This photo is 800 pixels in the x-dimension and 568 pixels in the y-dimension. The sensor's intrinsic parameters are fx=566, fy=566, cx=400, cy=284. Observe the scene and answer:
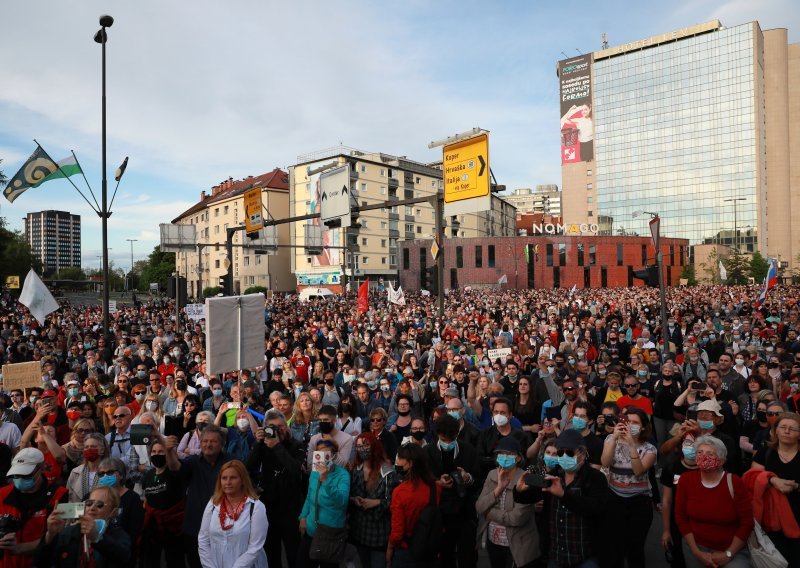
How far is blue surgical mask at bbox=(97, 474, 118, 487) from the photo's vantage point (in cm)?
437

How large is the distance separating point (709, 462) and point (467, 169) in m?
8.23

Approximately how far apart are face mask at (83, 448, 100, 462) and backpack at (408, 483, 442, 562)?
9.19 ft

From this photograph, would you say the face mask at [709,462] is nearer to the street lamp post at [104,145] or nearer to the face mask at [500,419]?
the face mask at [500,419]

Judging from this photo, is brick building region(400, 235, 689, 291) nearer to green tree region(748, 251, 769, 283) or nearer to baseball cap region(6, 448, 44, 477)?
green tree region(748, 251, 769, 283)

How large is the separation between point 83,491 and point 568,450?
4.08 metres

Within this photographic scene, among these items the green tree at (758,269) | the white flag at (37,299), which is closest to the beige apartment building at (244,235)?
the white flag at (37,299)

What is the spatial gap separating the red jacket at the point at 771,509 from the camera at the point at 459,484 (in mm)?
2170

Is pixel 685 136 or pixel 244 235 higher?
pixel 685 136

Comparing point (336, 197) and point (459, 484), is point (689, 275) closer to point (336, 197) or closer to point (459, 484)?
point (336, 197)

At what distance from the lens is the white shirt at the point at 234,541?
397 cm

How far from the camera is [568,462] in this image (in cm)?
427

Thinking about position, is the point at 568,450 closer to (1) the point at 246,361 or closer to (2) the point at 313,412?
(2) the point at 313,412

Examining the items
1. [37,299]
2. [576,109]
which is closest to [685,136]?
[576,109]

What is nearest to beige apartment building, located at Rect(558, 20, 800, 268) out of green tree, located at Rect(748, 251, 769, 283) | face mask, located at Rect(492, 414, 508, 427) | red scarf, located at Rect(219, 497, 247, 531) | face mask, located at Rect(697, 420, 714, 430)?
green tree, located at Rect(748, 251, 769, 283)
